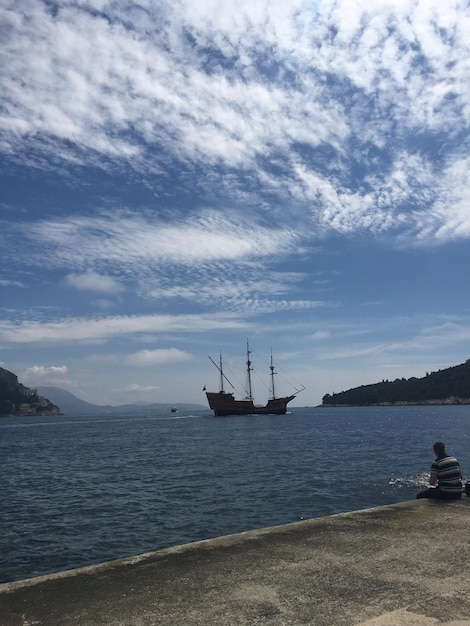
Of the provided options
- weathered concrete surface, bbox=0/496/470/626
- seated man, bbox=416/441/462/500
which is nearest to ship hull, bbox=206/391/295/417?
seated man, bbox=416/441/462/500

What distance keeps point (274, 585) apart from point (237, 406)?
5244 inches

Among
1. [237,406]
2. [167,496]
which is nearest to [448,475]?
[167,496]

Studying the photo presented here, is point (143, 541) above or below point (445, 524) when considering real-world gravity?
below

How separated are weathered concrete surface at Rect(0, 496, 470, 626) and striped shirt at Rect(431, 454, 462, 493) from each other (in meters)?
2.62

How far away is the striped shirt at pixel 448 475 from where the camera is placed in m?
9.92

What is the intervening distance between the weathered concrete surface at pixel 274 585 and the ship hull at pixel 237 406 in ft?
424

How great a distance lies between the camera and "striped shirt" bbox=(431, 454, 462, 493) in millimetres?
9922

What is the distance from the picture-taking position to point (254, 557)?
636 centimetres

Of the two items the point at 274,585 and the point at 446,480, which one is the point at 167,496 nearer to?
the point at 446,480

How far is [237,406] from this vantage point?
136m

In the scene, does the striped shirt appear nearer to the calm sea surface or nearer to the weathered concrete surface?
the weathered concrete surface

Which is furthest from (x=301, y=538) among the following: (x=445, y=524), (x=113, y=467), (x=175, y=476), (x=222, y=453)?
(x=222, y=453)

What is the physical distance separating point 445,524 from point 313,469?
65.8 feet

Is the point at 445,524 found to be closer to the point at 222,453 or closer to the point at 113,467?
the point at 113,467
